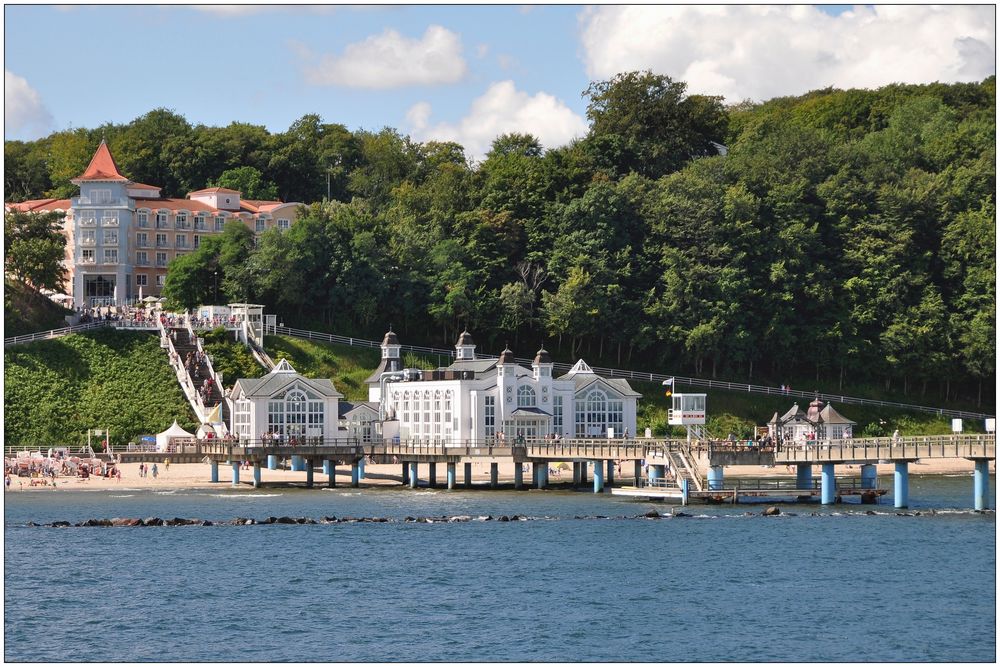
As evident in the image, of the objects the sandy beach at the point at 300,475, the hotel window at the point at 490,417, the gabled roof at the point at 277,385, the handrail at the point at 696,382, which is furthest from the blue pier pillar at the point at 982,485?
the handrail at the point at 696,382

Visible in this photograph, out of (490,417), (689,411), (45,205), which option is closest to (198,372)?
(490,417)

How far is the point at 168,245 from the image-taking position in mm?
131375

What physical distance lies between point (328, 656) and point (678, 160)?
96891 mm

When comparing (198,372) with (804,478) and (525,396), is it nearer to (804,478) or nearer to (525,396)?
(525,396)

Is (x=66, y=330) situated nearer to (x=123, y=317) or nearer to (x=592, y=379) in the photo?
(x=123, y=317)

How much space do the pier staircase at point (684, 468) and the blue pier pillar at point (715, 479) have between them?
434 mm

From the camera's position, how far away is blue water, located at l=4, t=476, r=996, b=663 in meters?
48.0

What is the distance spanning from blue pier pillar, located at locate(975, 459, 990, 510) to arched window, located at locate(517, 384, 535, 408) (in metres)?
28.3

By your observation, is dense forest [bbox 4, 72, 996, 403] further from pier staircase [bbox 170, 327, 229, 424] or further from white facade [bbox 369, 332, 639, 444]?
white facade [bbox 369, 332, 639, 444]

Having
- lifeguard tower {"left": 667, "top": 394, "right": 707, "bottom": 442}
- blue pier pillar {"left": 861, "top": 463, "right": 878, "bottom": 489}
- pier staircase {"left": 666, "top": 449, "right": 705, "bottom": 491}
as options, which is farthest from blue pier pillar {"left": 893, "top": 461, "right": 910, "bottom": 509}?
lifeguard tower {"left": 667, "top": 394, "right": 707, "bottom": 442}

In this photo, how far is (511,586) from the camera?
5781cm

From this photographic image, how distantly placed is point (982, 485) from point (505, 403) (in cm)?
2891

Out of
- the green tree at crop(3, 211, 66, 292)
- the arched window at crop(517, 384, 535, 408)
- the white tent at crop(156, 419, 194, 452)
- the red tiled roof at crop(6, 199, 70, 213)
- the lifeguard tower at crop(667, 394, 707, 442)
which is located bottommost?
the white tent at crop(156, 419, 194, 452)

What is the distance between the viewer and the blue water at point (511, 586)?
4800 centimetres
